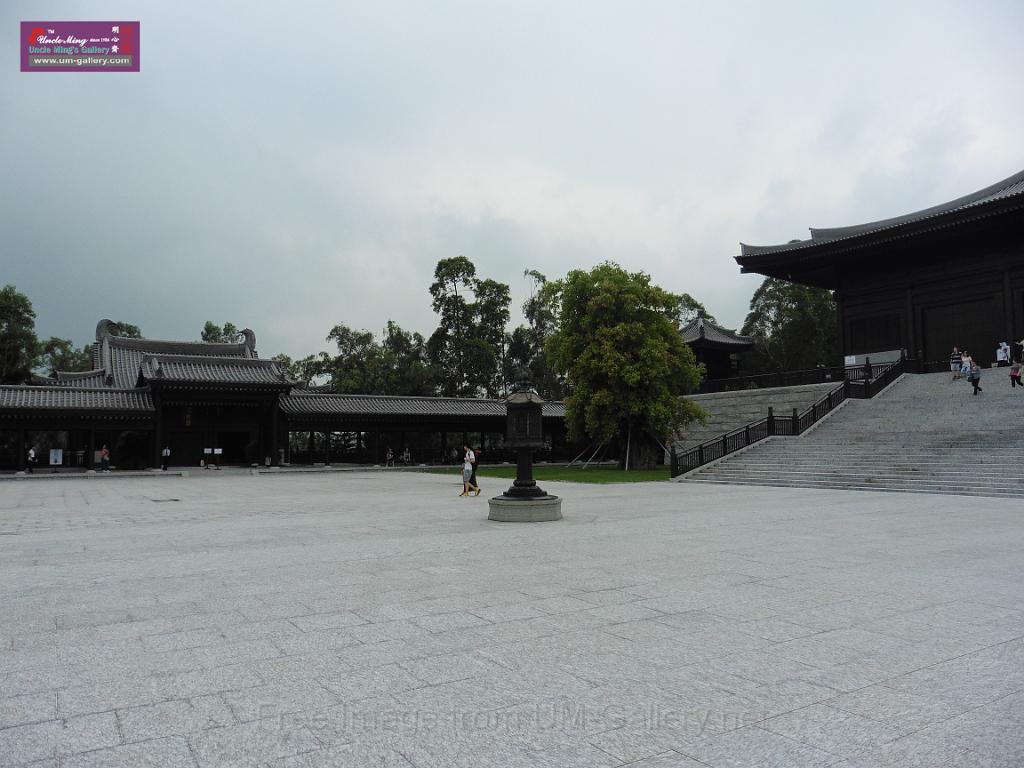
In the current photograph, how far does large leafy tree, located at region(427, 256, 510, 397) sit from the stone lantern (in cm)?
3440

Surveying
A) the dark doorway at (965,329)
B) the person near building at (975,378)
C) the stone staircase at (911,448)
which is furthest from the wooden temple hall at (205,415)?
the person near building at (975,378)

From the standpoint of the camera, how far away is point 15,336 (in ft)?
127

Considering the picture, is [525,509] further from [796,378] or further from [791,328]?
[791,328]

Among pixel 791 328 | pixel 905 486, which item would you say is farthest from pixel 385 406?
pixel 791 328

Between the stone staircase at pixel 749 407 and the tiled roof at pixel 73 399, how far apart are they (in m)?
Answer: 23.7

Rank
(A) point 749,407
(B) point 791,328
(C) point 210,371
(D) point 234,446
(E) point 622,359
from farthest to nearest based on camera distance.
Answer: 1. (B) point 791,328
2. (D) point 234,446
3. (C) point 210,371
4. (A) point 749,407
5. (E) point 622,359

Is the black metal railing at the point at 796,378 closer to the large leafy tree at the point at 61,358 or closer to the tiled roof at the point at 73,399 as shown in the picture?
the tiled roof at the point at 73,399

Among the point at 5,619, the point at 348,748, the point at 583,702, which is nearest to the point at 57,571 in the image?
the point at 5,619

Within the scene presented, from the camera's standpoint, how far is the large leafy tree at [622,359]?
985 inches

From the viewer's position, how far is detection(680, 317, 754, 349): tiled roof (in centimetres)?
4175

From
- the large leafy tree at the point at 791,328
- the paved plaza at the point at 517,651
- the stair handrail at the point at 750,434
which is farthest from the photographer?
the large leafy tree at the point at 791,328

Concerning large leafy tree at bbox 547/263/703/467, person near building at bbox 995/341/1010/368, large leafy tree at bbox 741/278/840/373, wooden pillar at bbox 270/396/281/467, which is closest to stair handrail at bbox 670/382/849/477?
large leafy tree at bbox 547/263/703/467

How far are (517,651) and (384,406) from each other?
107 ft

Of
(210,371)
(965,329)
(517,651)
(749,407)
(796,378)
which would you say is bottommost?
(517,651)
